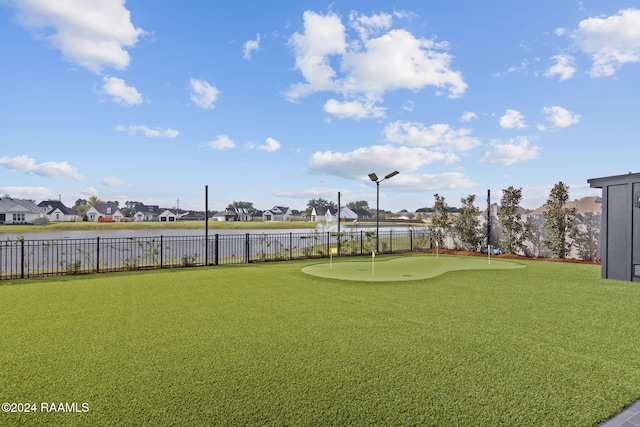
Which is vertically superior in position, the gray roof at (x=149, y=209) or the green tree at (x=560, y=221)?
the gray roof at (x=149, y=209)

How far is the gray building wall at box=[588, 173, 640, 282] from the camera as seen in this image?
8000mm

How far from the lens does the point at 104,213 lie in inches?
2276

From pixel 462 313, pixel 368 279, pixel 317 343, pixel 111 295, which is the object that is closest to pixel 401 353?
pixel 317 343

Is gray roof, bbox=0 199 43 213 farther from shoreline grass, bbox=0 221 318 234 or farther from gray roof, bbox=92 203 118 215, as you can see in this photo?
gray roof, bbox=92 203 118 215

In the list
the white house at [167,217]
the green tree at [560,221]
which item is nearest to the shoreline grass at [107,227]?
the white house at [167,217]

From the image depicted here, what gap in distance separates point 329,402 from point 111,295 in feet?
19.9

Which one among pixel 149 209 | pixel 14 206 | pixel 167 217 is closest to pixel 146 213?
pixel 149 209

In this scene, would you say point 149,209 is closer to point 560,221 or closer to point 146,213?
point 146,213

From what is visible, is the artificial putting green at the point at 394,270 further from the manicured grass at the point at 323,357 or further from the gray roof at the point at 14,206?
the gray roof at the point at 14,206

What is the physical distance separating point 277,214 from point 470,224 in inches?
2332

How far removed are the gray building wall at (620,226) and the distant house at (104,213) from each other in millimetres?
66015

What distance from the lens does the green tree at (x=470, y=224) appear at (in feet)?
54.2

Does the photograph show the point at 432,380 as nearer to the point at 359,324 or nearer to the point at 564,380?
the point at 564,380

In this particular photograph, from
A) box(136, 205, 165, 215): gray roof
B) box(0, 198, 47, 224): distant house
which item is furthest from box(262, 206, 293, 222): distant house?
box(0, 198, 47, 224): distant house
